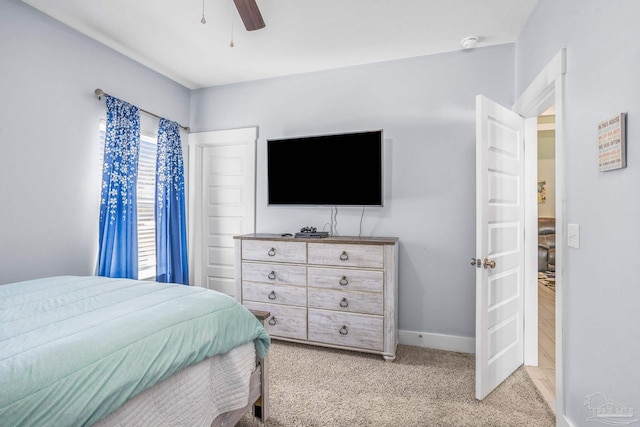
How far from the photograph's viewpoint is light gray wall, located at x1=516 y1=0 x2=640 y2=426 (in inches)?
48.1

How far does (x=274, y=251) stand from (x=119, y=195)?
57.0 inches

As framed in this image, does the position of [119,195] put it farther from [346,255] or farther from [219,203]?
[346,255]

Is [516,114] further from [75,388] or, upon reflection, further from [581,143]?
[75,388]

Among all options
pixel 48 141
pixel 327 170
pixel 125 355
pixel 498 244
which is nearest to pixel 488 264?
pixel 498 244

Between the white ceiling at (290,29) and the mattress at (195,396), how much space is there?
2263mm

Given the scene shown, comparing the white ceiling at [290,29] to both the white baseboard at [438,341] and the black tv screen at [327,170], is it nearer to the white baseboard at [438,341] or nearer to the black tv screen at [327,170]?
the black tv screen at [327,170]

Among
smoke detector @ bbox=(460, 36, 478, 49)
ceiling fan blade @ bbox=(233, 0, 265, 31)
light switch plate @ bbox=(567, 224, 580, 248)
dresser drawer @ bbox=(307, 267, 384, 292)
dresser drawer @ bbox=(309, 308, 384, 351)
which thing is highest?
smoke detector @ bbox=(460, 36, 478, 49)

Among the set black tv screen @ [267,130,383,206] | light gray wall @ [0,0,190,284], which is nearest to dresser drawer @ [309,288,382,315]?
black tv screen @ [267,130,383,206]

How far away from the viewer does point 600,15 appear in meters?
1.41

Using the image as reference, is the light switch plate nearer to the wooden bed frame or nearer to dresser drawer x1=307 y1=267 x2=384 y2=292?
dresser drawer x1=307 y1=267 x2=384 y2=292

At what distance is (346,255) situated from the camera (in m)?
2.70

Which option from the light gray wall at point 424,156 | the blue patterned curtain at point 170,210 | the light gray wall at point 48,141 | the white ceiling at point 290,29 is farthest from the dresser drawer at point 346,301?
the white ceiling at point 290,29

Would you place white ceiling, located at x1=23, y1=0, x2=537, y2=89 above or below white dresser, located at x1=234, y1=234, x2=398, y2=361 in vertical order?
above

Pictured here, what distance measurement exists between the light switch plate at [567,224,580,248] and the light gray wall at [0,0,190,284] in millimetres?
3382
